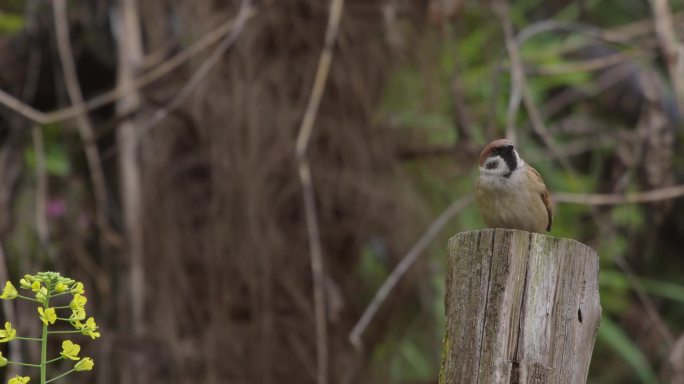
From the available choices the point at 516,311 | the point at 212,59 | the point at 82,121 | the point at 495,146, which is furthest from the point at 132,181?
the point at 516,311

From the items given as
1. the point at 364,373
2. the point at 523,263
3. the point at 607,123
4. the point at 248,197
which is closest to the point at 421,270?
the point at 364,373

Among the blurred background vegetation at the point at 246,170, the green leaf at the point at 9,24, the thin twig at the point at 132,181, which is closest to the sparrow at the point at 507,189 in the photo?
the blurred background vegetation at the point at 246,170

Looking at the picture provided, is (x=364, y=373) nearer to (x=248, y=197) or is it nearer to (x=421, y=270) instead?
(x=421, y=270)

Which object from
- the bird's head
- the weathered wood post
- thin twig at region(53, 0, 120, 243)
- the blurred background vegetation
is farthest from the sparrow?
thin twig at region(53, 0, 120, 243)

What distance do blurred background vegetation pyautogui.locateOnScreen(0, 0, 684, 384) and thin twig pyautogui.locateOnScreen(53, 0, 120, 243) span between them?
1 cm

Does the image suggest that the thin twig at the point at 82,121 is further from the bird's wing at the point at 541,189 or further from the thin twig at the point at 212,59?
the bird's wing at the point at 541,189

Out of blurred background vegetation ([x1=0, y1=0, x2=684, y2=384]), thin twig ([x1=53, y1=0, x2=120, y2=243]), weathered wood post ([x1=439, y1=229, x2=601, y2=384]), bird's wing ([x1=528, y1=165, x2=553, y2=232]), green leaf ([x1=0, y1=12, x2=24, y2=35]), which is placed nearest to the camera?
weathered wood post ([x1=439, y1=229, x2=601, y2=384])

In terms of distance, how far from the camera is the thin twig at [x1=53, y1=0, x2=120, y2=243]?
4.16 meters

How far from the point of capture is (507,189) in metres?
2.88

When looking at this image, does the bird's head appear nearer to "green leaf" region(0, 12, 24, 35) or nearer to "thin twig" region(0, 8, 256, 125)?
"thin twig" region(0, 8, 256, 125)

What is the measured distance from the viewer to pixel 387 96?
479 centimetres

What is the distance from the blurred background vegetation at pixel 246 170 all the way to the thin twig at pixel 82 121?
13 mm

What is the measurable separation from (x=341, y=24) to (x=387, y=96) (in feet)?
1.43

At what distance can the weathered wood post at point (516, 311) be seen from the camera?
6.73 ft
